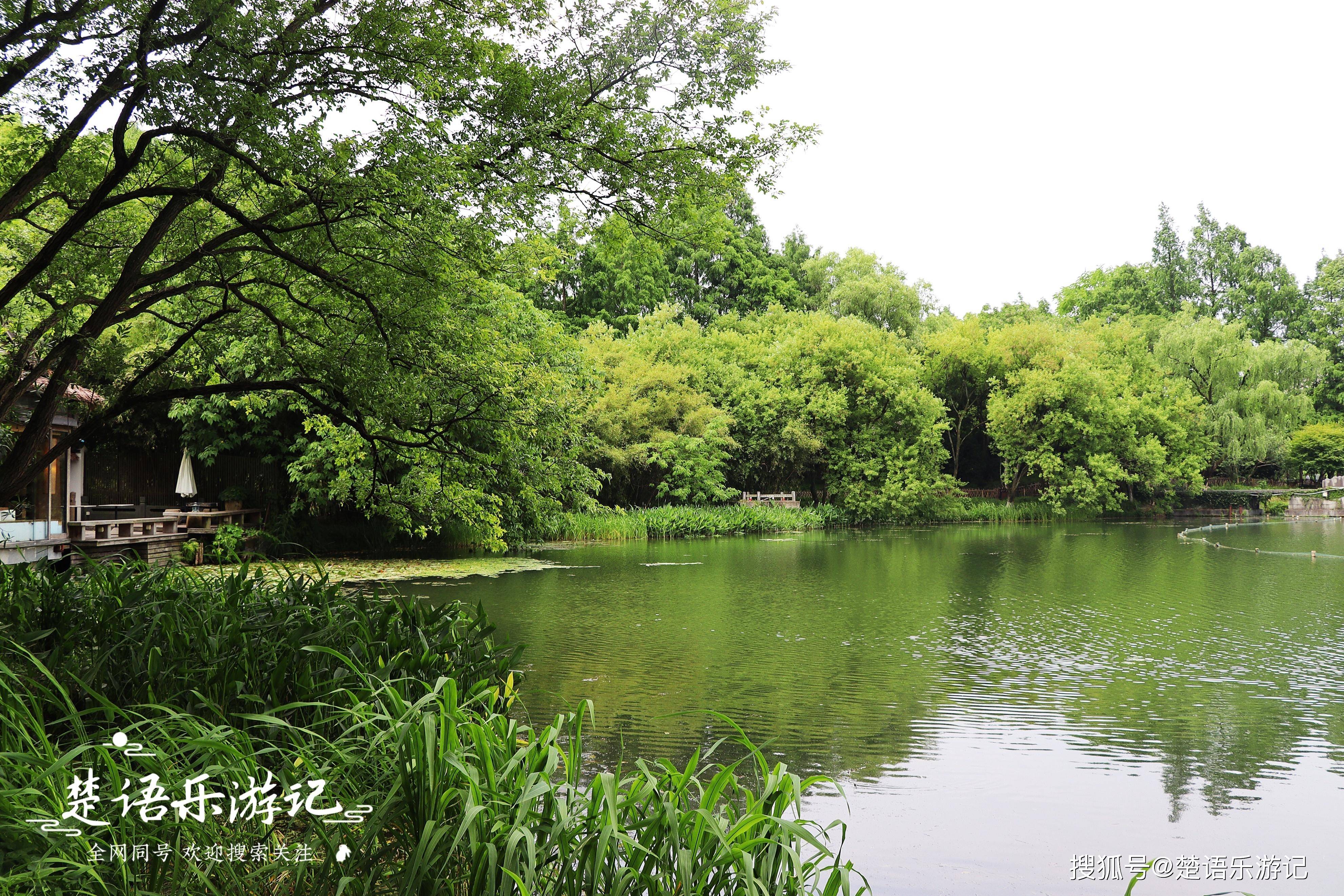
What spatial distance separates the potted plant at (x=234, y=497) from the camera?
1881 cm

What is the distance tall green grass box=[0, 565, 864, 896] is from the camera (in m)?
2.50

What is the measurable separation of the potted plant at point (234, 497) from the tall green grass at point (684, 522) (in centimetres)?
630

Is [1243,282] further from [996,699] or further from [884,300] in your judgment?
[996,699]

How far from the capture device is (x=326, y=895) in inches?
102

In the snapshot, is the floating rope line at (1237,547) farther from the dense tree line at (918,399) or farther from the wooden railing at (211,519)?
the wooden railing at (211,519)

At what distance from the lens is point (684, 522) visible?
88.6 ft

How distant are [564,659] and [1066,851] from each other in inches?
206

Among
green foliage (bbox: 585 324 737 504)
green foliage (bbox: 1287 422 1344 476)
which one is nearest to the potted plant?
green foliage (bbox: 585 324 737 504)

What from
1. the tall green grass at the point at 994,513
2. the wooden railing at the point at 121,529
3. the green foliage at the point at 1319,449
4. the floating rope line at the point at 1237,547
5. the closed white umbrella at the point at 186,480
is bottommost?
the floating rope line at the point at 1237,547

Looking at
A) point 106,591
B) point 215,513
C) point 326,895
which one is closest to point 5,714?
point 326,895

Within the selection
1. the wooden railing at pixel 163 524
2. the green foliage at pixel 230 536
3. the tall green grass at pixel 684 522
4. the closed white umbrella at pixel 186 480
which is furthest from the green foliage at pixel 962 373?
the closed white umbrella at pixel 186 480

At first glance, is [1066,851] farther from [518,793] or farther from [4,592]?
[4,592]

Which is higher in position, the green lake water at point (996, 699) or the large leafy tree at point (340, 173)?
the large leafy tree at point (340, 173)

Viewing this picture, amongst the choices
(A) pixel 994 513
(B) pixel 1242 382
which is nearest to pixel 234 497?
(A) pixel 994 513
